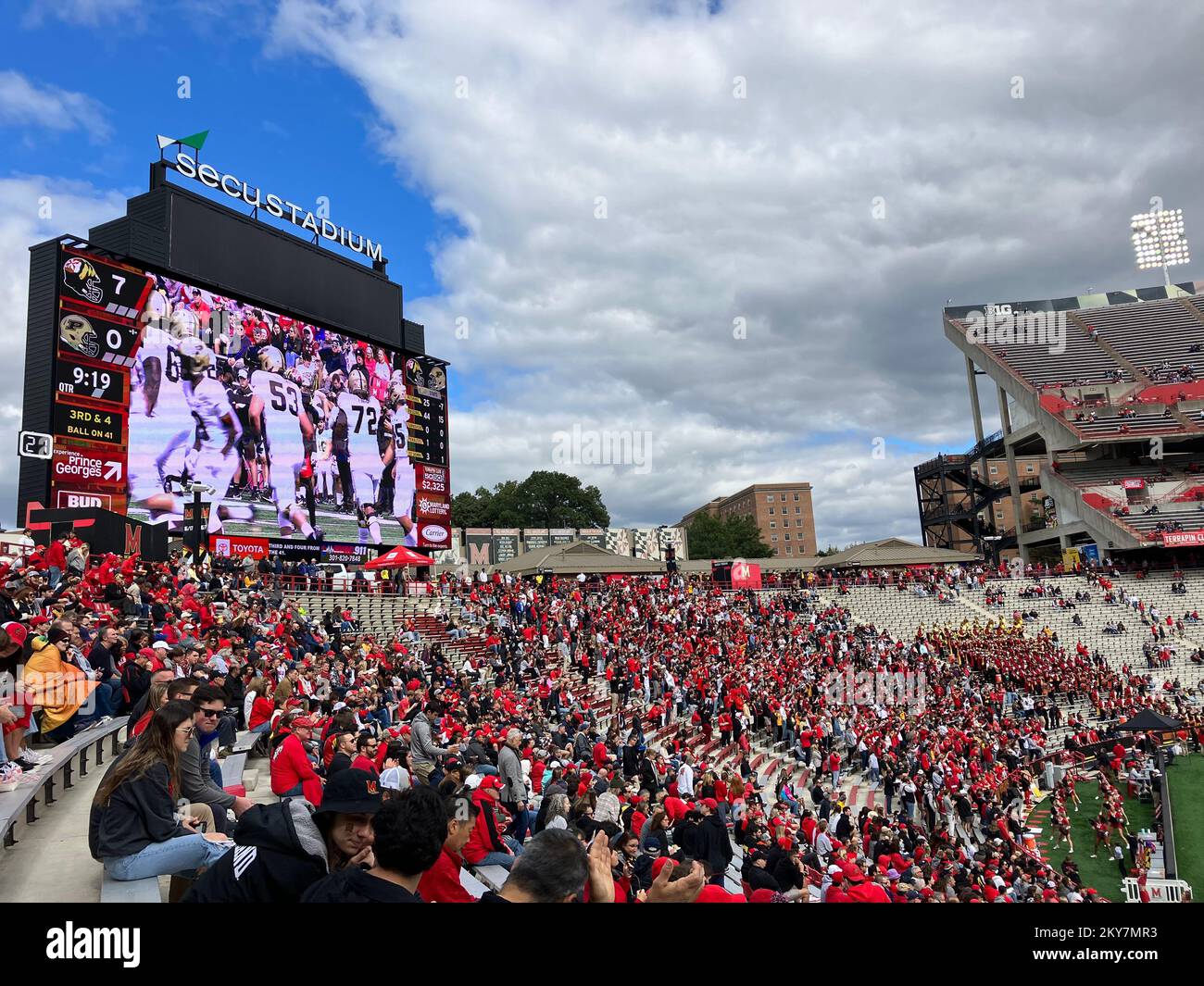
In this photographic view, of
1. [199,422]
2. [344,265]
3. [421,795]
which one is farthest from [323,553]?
[421,795]

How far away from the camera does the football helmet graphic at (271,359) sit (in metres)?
30.0

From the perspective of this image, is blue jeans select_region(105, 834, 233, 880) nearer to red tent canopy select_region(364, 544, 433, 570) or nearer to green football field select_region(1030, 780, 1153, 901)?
green football field select_region(1030, 780, 1153, 901)

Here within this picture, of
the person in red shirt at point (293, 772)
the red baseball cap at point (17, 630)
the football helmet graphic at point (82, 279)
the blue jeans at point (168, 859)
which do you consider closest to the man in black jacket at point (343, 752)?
the person in red shirt at point (293, 772)

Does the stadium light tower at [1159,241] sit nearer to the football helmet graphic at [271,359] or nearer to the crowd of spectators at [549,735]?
the crowd of spectators at [549,735]

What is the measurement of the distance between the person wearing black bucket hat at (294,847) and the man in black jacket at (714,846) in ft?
16.0

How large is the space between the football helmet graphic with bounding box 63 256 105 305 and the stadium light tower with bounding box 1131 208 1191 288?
71656 mm

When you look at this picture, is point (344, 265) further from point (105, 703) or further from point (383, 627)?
point (105, 703)

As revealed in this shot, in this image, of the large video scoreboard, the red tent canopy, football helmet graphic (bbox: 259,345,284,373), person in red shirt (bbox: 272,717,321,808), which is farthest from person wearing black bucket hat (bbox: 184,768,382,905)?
football helmet graphic (bbox: 259,345,284,373)

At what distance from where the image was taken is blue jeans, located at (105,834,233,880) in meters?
4.29

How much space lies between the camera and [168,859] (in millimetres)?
4359

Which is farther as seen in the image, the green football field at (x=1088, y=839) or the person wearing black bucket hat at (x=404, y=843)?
the green football field at (x=1088, y=839)

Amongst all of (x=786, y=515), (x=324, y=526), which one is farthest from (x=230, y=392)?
(x=786, y=515)

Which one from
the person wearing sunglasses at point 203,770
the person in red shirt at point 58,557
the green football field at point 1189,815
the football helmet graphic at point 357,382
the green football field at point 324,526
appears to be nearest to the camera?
the person wearing sunglasses at point 203,770

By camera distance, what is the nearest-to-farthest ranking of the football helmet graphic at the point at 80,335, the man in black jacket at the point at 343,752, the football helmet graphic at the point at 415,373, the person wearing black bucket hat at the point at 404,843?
the person wearing black bucket hat at the point at 404,843 < the man in black jacket at the point at 343,752 < the football helmet graphic at the point at 80,335 < the football helmet graphic at the point at 415,373
